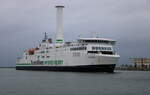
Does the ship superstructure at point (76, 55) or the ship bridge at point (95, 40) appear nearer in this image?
the ship superstructure at point (76, 55)

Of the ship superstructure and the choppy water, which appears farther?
the ship superstructure

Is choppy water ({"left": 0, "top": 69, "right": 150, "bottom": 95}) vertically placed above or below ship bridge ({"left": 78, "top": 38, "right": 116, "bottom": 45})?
below

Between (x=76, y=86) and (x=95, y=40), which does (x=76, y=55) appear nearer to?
(x=95, y=40)

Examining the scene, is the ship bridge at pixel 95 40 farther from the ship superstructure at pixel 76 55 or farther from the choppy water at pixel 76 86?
the choppy water at pixel 76 86

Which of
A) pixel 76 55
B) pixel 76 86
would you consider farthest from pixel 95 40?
pixel 76 86

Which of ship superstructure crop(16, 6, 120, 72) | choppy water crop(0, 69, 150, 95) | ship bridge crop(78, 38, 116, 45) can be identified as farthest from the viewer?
ship bridge crop(78, 38, 116, 45)

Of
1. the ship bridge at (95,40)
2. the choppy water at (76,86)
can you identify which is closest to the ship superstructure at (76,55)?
the ship bridge at (95,40)

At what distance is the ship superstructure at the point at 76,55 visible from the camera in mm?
64938

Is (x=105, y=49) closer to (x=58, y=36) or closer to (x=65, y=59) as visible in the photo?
(x=65, y=59)

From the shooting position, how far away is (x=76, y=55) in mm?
69188

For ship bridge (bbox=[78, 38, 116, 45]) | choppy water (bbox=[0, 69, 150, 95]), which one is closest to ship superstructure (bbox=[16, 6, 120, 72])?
ship bridge (bbox=[78, 38, 116, 45])

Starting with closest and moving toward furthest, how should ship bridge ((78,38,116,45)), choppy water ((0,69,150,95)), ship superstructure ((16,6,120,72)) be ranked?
choppy water ((0,69,150,95)) < ship superstructure ((16,6,120,72)) < ship bridge ((78,38,116,45))

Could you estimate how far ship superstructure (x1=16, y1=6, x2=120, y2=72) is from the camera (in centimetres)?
6494

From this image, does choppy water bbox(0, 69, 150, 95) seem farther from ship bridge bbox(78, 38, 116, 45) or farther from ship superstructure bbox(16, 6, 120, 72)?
ship bridge bbox(78, 38, 116, 45)
